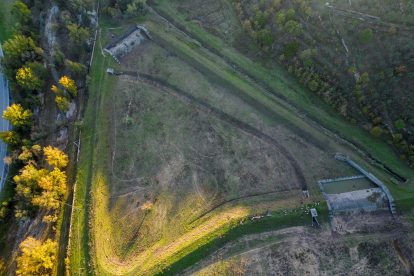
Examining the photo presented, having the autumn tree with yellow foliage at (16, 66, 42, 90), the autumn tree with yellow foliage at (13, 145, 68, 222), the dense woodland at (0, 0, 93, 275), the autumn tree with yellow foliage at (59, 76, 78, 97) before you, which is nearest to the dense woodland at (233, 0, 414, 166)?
the autumn tree with yellow foliage at (59, 76, 78, 97)

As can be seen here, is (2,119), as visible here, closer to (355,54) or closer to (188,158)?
(188,158)

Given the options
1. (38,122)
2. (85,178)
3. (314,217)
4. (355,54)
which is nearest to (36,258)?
(85,178)

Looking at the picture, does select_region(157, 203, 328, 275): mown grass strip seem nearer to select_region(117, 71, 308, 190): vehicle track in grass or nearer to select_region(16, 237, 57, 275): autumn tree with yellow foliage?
select_region(117, 71, 308, 190): vehicle track in grass

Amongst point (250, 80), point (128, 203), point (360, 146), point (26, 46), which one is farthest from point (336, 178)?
point (26, 46)

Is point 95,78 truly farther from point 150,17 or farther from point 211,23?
point 211,23

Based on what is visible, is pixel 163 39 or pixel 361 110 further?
pixel 163 39

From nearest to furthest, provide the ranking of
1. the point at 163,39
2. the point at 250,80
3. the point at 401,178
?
the point at 401,178 < the point at 250,80 < the point at 163,39
